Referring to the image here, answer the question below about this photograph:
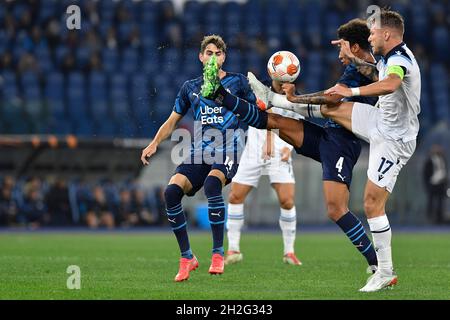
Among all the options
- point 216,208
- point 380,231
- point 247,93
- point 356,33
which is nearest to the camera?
point 380,231

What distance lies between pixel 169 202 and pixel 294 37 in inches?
692

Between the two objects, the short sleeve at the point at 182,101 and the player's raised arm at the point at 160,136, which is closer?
the player's raised arm at the point at 160,136

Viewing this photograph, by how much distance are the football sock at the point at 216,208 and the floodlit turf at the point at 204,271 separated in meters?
Answer: 0.37

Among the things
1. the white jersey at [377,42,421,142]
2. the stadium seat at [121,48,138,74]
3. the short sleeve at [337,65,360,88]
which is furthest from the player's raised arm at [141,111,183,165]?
the stadium seat at [121,48,138,74]

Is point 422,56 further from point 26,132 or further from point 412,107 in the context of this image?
point 412,107

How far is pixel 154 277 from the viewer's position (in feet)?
33.7

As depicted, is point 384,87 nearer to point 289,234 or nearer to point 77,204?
point 289,234

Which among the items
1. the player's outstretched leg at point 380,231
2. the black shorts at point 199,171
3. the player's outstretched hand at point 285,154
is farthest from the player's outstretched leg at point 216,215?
the player's outstretched hand at point 285,154

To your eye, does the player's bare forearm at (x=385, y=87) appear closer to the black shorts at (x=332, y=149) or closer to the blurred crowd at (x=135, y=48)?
the black shorts at (x=332, y=149)

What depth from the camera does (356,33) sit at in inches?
385

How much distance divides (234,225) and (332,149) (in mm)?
3675

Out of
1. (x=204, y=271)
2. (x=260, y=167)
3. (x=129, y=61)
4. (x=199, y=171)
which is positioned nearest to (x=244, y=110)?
(x=199, y=171)

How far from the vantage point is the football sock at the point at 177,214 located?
33.5ft
